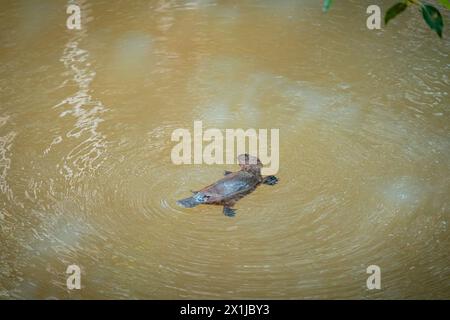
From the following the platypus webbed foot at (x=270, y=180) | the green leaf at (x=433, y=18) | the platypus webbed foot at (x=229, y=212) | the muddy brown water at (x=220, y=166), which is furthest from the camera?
the platypus webbed foot at (x=270, y=180)

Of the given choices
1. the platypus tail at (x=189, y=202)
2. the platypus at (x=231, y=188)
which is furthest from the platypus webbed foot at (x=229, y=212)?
the platypus tail at (x=189, y=202)

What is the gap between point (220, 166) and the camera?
4332 mm

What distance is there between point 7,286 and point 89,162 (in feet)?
3.98

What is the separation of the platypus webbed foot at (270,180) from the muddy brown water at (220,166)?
0.06 meters

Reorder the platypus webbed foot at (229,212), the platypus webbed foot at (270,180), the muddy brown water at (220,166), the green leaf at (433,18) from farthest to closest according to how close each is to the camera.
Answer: the platypus webbed foot at (270,180)
the platypus webbed foot at (229,212)
the muddy brown water at (220,166)
the green leaf at (433,18)

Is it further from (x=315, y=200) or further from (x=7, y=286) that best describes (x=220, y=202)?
(x=7, y=286)

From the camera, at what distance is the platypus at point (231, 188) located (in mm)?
3863

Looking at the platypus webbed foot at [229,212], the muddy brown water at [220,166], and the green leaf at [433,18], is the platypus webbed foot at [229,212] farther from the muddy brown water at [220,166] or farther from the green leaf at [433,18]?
the green leaf at [433,18]

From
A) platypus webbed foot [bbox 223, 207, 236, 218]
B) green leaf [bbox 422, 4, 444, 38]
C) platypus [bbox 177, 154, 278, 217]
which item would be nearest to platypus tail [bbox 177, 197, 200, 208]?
platypus [bbox 177, 154, 278, 217]

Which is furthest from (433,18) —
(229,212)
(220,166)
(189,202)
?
(220,166)

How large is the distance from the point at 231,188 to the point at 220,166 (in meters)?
0.42

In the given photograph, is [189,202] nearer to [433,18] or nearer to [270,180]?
[270,180]

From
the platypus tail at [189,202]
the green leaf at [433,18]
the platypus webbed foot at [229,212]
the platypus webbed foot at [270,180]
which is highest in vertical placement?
the green leaf at [433,18]

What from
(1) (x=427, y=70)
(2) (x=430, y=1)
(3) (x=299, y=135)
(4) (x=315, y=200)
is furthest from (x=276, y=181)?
(2) (x=430, y=1)
